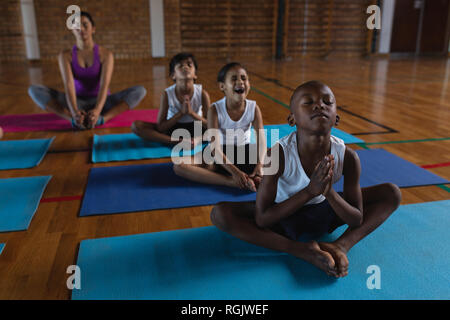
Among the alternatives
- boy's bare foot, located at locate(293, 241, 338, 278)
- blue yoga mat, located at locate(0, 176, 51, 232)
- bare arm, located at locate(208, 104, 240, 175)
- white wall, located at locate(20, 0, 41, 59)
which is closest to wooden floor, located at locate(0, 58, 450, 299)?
blue yoga mat, located at locate(0, 176, 51, 232)

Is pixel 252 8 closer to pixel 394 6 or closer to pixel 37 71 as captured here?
pixel 394 6

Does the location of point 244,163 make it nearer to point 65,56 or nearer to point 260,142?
point 260,142

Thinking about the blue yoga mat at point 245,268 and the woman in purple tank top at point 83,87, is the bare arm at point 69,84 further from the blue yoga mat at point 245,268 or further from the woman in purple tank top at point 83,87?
the blue yoga mat at point 245,268

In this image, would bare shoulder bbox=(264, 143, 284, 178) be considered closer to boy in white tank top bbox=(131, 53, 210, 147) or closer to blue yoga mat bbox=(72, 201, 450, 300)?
blue yoga mat bbox=(72, 201, 450, 300)

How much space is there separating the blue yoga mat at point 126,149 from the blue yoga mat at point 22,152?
342mm

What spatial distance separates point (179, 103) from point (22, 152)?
3.59 ft

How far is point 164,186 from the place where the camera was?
2.19m

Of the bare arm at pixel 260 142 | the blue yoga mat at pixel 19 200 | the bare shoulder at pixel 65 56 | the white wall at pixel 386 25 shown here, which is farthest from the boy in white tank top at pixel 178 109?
the white wall at pixel 386 25

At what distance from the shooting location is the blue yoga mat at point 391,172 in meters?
2.19

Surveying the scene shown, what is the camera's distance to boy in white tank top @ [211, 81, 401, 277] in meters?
1.35

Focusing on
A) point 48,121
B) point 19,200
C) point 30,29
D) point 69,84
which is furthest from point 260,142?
point 30,29

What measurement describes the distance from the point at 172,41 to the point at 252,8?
1957 millimetres

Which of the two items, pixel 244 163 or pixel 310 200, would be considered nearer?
pixel 310 200

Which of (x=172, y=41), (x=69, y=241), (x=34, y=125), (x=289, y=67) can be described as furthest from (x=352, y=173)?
(x=172, y=41)
